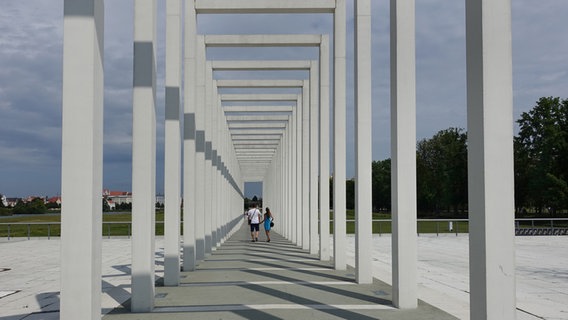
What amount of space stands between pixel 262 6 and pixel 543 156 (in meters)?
42.6

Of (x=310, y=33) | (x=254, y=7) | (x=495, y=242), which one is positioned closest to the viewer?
(x=495, y=242)

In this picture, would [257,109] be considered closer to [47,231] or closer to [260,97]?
[260,97]

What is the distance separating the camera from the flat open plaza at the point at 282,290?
739 cm

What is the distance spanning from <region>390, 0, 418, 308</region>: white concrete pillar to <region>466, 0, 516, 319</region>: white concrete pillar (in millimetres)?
2874

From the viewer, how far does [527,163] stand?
5297cm

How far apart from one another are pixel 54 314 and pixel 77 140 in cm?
321

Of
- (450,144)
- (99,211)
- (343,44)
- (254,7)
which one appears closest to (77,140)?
(99,211)

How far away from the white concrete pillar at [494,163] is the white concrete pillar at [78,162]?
11.6 feet

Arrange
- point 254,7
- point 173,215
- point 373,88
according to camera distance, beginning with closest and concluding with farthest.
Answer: point 173,215 → point 373,88 → point 254,7

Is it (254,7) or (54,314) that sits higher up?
(254,7)

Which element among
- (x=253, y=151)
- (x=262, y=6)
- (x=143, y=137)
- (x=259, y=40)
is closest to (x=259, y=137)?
(x=253, y=151)

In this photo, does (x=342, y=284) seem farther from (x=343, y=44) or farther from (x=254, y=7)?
(x=254, y=7)

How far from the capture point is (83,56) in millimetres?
5219

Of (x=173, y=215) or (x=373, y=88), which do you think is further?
(x=373, y=88)
